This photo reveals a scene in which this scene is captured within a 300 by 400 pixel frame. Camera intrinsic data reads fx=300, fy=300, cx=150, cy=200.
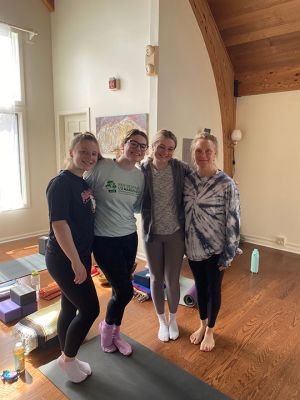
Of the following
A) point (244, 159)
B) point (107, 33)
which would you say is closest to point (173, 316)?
point (244, 159)

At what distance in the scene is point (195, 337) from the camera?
6.73 feet

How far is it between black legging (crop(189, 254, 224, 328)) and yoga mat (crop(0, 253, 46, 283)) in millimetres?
1982

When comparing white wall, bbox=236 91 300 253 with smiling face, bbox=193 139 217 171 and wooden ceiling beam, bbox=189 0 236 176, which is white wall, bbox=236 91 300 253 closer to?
wooden ceiling beam, bbox=189 0 236 176

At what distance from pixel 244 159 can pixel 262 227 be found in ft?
3.31

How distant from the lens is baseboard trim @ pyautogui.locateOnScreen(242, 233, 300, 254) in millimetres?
3972

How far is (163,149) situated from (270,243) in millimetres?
3047

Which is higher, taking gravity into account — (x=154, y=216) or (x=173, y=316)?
(x=154, y=216)

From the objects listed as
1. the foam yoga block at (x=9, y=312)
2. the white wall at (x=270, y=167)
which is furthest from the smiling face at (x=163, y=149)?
the white wall at (x=270, y=167)

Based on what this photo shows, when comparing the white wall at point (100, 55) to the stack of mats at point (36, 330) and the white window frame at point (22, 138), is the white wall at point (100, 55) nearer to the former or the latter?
the white window frame at point (22, 138)

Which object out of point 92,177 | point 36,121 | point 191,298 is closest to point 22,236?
point 36,121

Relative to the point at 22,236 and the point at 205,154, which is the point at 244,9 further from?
the point at 22,236

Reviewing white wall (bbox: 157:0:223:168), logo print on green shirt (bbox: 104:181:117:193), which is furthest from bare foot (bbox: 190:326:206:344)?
white wall (bbox: 157:0:223:168)

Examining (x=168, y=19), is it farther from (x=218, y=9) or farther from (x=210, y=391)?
(x=210, y=391)

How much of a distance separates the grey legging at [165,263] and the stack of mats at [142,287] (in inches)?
23.4
